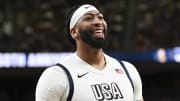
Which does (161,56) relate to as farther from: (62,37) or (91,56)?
(91,56)

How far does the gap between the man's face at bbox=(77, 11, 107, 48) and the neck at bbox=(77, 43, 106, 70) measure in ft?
0.26

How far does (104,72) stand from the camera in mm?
3918

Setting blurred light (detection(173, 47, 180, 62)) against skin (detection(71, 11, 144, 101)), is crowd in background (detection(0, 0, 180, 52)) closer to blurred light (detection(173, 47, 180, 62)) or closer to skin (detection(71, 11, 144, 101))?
blurred light (detection(173, 47, 180, 62))

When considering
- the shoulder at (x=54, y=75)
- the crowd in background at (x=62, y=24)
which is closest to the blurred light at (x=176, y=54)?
the crowd in background at (x=62, y=24)

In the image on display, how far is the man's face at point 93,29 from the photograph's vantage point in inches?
150

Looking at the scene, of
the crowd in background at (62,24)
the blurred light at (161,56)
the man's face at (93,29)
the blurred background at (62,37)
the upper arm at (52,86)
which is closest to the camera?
the upper arm at (52,86)

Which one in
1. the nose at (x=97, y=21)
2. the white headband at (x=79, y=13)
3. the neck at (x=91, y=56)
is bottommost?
the neck at (x=91, y=56)

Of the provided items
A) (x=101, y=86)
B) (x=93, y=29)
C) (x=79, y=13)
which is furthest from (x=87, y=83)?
(x=79, y=13)

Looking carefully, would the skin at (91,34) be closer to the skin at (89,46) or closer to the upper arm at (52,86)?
the skin at (89,46)

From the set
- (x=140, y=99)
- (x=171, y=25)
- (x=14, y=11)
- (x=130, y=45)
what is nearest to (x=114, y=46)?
(x=130, y=45)

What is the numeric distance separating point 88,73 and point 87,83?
0.09 m

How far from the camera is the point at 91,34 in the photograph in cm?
384

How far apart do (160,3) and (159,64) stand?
4.01ft

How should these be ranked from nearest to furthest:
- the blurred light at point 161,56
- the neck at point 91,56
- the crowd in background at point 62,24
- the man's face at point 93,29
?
the man's face at point 93,29, the neck at point 91,56, the crowd in background at point 62,24, the blurred light at point 161,56
